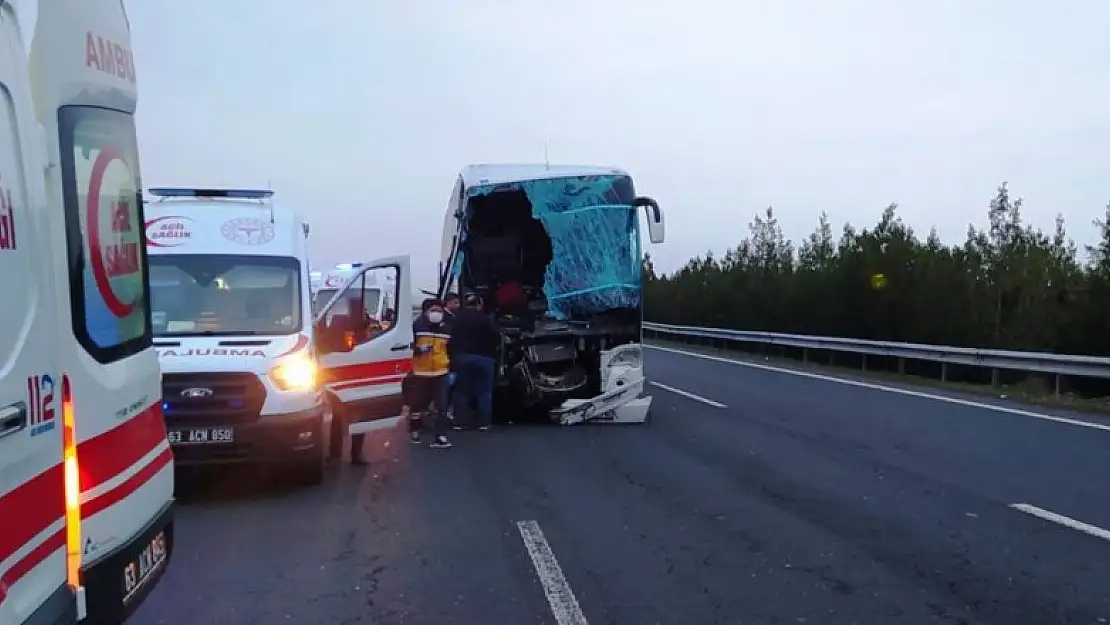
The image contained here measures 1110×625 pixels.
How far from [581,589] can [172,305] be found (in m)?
5.07

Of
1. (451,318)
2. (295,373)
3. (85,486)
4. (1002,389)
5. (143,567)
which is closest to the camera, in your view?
(85,486)

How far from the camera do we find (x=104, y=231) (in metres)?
4.25

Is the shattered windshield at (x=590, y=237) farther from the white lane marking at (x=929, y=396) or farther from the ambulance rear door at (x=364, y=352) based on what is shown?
the white lane marking at (x=929, y=396)

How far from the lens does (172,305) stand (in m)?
9.77

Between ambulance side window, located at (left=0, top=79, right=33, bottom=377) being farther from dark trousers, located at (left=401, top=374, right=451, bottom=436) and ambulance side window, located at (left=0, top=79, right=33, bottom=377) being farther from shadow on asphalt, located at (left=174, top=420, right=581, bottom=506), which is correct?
dark trousers, located at (left=401, top=374, right=451, bottom=436)

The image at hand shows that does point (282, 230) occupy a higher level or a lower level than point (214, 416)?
higher

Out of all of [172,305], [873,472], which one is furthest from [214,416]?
[873,472]

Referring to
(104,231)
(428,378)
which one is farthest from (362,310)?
(104,231)

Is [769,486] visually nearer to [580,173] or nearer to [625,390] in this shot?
[625,390]

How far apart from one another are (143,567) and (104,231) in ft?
4.39

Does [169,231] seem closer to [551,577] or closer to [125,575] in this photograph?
[551,577]

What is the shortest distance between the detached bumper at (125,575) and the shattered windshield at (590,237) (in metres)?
10.2

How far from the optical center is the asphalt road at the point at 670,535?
239 inches

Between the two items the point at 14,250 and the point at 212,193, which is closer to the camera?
the point at 14,250
